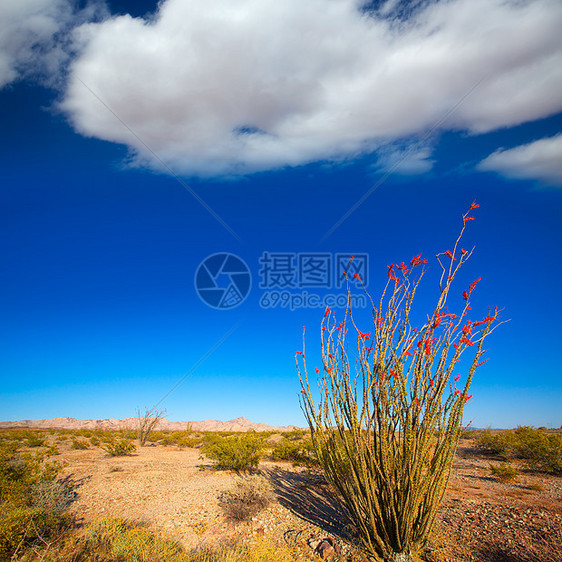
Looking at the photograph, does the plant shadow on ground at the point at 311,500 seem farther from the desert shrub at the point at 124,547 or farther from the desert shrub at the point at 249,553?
the desert shrub at the point at 124,547

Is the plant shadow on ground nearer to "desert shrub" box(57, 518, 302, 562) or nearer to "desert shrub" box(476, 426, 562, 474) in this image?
"desert shrub" box(57, 518, 302, 562)

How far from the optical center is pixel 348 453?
14.0ft

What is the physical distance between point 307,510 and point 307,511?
2.1 inches

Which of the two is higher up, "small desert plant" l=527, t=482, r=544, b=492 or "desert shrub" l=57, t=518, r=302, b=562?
"desert shrub" l=57, t=518, r=302, b=562

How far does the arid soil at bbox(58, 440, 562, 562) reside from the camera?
4.30 m

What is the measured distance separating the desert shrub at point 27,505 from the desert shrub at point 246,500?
8.45ft

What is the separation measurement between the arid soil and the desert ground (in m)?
0.01

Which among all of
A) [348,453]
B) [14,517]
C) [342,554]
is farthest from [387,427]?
[14,517]

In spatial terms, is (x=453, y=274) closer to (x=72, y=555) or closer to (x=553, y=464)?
(x=72, y=555)

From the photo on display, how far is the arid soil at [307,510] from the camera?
14.1 feet

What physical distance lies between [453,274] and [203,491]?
23.2 ft

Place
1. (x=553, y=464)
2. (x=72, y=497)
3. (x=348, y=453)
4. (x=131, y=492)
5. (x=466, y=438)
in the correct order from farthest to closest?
1. (x=466, y=438)
2. (x=553, y=464)
3. (x=131, y=492)
4. (x=72, y=497)
5. (x=348, y=453)

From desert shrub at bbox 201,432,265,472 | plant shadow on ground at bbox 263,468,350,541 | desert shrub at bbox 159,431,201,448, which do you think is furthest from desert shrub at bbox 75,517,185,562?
desert shrub at bbox 159,431,201,448

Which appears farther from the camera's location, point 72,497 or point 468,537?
point 72,497
